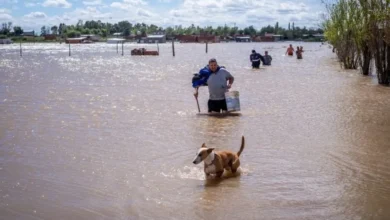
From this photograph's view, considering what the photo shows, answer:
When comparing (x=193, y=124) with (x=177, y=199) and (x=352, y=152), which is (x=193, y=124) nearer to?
(x=352, y=152)

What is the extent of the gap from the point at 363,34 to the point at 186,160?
18334 millimetres

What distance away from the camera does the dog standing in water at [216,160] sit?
25.2ft

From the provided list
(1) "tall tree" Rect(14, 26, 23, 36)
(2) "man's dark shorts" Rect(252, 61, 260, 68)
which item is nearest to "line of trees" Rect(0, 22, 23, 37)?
(1) "tall tree" Rect(14, 26, 23, 36)

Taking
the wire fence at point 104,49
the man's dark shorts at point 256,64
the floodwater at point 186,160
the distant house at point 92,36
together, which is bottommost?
the floodwater at point 186,160

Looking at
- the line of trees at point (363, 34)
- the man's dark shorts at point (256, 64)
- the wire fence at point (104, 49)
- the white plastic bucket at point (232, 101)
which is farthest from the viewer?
the wire fence at point (104, 49)

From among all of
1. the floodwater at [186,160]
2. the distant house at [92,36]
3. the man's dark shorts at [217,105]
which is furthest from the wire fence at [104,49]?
the distant house at [92,36]

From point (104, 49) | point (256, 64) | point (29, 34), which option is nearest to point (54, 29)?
point (29, 34)

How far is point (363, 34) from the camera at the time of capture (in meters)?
25.5

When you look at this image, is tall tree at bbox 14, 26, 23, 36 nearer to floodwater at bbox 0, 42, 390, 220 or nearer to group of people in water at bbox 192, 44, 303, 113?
floodwater at bbox 0, 42, 390, 220

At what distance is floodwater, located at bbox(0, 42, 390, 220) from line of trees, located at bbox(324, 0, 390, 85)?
434 cm

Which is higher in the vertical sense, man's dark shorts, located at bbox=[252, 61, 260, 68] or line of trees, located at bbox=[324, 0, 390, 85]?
line of trees, located at bbox=[324, 0, 390, 85]

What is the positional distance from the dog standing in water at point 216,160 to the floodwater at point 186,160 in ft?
0.61

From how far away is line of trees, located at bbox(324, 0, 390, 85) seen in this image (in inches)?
848

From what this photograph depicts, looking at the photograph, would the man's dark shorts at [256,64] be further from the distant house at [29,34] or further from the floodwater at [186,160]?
A: the distant house at [29,34]
